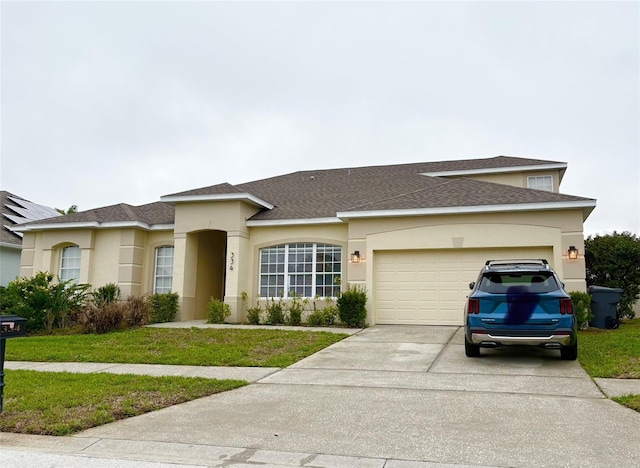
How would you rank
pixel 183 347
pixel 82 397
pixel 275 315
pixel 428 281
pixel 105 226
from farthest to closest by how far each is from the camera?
pixel 105 226, pixel 275 315, pixel 428 281, pixel 183 347, pixel 82 397

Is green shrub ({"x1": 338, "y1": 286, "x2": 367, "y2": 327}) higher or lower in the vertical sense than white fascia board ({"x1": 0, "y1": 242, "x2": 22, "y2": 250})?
lower

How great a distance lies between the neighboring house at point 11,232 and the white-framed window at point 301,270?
38.5 ft

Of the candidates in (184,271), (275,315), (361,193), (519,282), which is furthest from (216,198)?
(519,282)

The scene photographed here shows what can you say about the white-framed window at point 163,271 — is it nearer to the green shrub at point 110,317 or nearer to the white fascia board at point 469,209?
the green shrub at point 110,317

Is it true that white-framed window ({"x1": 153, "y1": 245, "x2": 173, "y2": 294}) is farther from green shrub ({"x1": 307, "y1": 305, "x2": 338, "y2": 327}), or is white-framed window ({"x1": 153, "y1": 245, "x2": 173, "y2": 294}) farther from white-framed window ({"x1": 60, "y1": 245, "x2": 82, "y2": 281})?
green shrub ({"x1": 307, "y1": 305, "x2": 338, "y2": 327})

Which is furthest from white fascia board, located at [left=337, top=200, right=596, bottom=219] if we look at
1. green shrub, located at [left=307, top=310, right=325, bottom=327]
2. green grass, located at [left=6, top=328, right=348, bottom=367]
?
green grass, located at [left=6, top=328, right=348, bottom=367]

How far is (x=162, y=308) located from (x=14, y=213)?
1342cm

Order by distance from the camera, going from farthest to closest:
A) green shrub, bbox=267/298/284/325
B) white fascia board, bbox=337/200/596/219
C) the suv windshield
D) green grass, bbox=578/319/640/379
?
green shrub, bbox=267/298/284/325, white fascia board, bbox=337/200/596/219, the suv windshield, green grass, bbox=578/319/640/379

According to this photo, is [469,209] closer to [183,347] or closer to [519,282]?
[519,282]

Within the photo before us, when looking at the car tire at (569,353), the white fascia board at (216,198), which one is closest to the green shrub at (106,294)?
the white fascia board at (216,198)

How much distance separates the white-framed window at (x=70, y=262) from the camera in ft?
61.9

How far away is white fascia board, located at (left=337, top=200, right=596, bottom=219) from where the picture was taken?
1377cm

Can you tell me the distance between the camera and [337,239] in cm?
1652

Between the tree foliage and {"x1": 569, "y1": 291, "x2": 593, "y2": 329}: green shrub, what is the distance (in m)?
3.59
